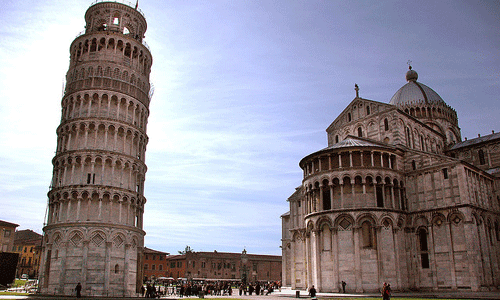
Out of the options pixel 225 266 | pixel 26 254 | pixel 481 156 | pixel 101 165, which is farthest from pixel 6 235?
pixel 481 156

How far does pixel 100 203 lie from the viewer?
1272 inches

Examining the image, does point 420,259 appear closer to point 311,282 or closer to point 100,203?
point 311,282

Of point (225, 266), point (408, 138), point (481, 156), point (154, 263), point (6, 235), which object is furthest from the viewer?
point (154, 263)

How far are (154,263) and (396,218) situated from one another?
196 feet

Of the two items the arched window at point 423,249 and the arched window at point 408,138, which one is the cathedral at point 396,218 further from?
the arched window at point 408,138

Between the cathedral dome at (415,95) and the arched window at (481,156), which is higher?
the cathedral dome at (415,95)

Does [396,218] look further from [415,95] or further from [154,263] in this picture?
[154,263]

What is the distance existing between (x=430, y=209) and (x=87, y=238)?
2694 centimetres

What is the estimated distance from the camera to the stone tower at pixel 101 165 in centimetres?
3104

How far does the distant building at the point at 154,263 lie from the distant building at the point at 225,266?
4.03 ft

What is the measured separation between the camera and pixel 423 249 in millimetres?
33781

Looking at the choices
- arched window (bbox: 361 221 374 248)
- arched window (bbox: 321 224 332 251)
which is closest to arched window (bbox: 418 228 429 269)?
arched window (bbox: 361 221 374 248)

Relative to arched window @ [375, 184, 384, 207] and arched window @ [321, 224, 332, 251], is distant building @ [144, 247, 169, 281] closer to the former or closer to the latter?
arched window @ [321, 224, 332, 251]

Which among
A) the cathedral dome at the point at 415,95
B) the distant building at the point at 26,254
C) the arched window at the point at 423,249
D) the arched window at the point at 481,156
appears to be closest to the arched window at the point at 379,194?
the arched window at the point at 423,249
